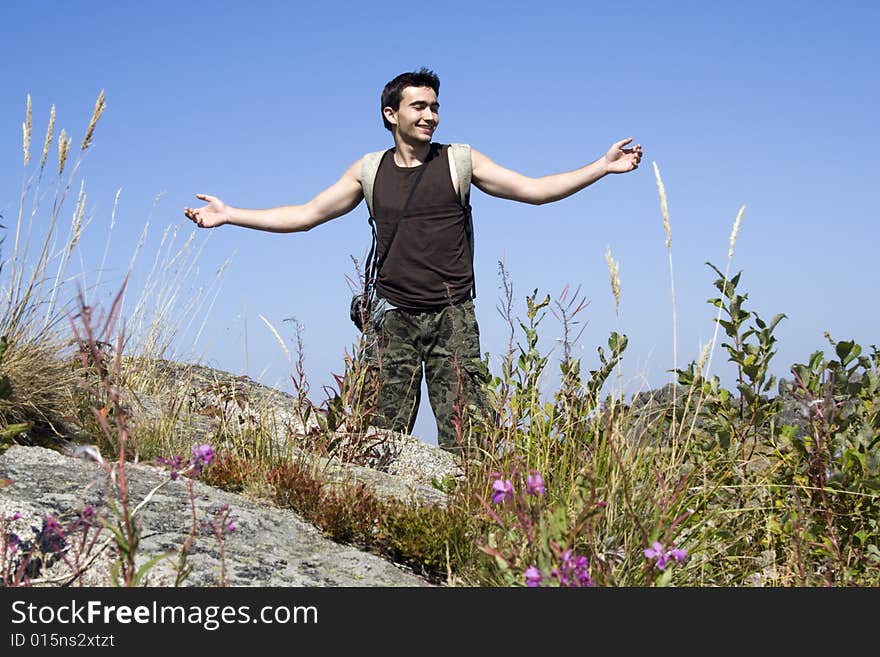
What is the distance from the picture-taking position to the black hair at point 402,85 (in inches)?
225

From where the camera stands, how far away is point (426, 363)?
19.0 feet

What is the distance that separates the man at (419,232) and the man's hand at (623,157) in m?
0.13

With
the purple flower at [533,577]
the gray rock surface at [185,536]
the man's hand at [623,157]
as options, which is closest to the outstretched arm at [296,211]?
the man's hand at [623,157]

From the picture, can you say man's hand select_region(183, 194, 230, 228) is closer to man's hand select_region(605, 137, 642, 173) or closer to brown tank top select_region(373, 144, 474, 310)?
brown tank top select_region(373, 144, 474, 310)

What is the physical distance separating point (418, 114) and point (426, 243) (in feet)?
2.92

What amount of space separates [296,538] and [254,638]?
3.17 feet

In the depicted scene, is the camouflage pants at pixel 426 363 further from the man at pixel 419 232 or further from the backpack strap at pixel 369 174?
the backpack strap at pixel 369 174

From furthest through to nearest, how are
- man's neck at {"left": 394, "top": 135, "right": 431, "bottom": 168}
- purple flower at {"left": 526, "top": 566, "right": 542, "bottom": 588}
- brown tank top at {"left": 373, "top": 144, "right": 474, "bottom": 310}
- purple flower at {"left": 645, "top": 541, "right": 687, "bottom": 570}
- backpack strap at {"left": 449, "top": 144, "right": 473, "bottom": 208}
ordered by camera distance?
man's neck at {"left": 394, "top": 135, "right": 431, "bottom": 168} < backpack strap at {"left": 449, "top": 144, "right": 473, "bottom": 208} < brown tank top at {"left": 373, "top": 144, "right": 474, "bottom": 310} < purple flower at {"left": 645, "top": 541, "right": 687, "bottom": 570} < purple flower at {"left": 526, "top": 566, "right": 542, "bottom": 588}

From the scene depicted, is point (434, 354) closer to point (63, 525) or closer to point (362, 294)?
point (362, 294)

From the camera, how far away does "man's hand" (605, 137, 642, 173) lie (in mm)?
5113

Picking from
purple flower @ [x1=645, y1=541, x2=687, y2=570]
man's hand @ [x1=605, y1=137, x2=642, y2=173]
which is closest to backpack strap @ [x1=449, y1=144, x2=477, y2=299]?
man's hand @ [x1=605, y1=137, x2=642, y2=173]

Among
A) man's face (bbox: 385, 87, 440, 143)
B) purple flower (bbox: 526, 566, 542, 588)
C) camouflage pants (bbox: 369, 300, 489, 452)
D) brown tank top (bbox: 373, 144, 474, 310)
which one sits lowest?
purple flower (bbox: 526, 566, 542, 588)

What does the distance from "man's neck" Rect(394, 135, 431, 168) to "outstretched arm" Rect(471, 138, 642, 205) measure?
1.11 ft

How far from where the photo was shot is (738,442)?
394 centimetres
